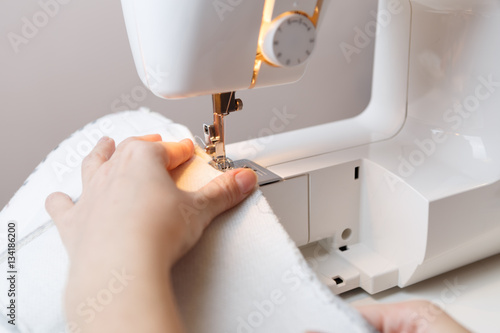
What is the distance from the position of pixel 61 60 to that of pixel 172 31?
0.64 m

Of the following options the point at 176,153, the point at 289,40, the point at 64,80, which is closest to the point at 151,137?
the point at 176,153

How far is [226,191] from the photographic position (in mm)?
508

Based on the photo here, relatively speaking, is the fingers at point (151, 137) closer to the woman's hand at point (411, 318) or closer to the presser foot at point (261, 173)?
the presser foot at point (261, 173)

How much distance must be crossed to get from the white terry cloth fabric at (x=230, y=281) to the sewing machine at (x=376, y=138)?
0.13 meters

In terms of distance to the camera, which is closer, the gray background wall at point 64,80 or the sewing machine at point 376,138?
the sewing machine at point 376,138

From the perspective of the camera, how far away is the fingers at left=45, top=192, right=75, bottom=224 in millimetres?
547

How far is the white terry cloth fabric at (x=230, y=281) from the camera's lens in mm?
408

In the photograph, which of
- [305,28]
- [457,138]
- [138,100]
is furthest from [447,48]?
[138,100]

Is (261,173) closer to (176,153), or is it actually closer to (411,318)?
(176,153)

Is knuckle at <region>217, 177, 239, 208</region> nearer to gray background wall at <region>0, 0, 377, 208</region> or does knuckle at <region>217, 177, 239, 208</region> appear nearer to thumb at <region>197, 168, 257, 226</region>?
thumb at <region>197, 168, 257, 226</region>

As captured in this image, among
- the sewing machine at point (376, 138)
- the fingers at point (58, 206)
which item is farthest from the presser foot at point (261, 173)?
the fingers at point (58, 206)

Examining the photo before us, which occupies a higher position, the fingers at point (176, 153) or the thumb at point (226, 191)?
the fingers at point (176, 153)

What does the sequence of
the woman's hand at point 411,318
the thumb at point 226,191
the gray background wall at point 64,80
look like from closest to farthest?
the woman's hand at point 411,318 < the thumb at point 226,191 < the gray background wall at point 64,80

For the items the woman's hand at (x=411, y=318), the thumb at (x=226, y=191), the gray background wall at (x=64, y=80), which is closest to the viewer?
the woman's hand at (x=411, y=318)
